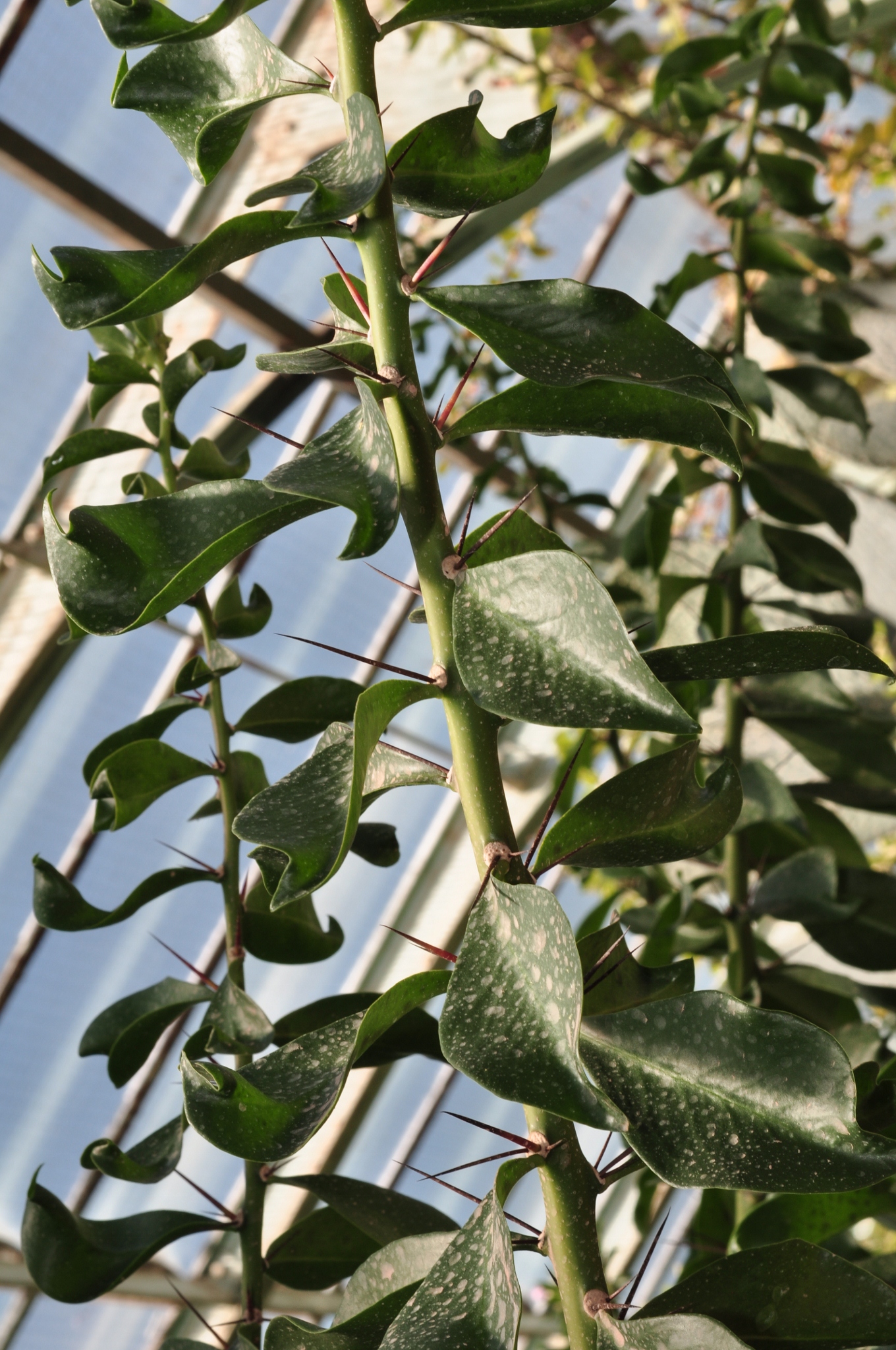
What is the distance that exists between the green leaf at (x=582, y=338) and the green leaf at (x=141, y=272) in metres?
0.06

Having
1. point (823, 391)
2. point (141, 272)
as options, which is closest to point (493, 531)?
point (141, 272)

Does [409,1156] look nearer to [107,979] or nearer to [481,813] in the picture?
[107,979]

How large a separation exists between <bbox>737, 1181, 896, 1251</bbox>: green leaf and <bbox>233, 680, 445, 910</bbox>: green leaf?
11.2 inches

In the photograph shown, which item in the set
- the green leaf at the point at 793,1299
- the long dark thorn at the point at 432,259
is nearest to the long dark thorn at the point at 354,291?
the long dark thorn at the point at 432,259

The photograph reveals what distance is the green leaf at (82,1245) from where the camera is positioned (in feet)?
1.51

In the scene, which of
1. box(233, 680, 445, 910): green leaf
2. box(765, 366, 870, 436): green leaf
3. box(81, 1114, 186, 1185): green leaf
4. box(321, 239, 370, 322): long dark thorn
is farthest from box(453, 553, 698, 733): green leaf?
box(765, 366, 870, 436): green leaf

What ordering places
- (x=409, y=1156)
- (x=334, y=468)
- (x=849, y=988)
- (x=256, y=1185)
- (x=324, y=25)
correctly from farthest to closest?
(x=409, y=1156) < (x=324, y=25) < (x=849, y=988) < (x=256, y=1185) < (x=334, y=468)

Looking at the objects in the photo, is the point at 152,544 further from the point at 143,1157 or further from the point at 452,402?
the point at 143,1157

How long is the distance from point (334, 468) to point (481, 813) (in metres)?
0.13

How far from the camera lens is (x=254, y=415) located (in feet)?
8.63

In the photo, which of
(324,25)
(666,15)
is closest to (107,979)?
(324,25)

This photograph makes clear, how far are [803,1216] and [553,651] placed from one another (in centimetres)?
33

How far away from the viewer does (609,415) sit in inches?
15.2

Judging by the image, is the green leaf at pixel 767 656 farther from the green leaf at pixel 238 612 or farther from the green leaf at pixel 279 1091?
the green leaf at pixel 238 612
